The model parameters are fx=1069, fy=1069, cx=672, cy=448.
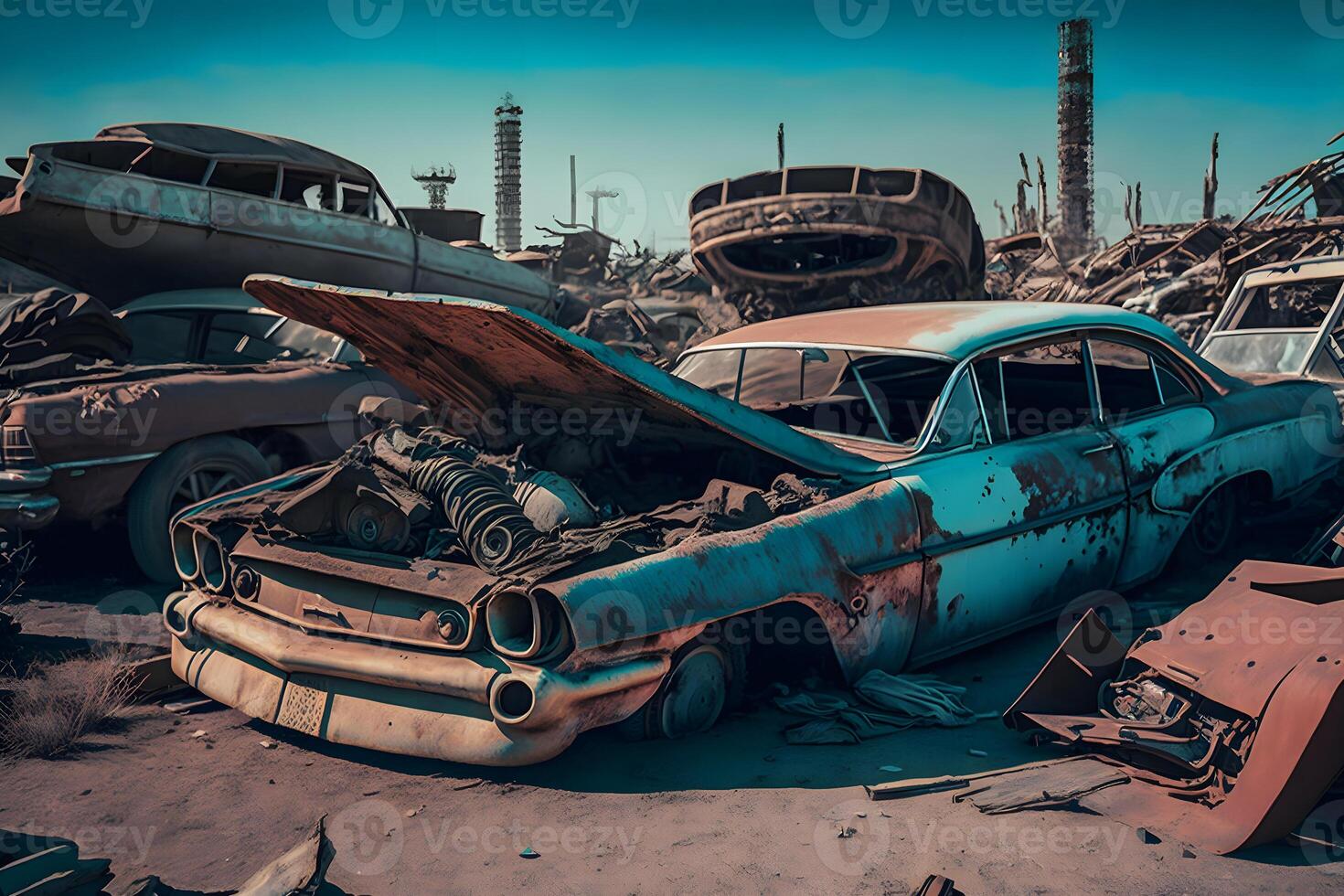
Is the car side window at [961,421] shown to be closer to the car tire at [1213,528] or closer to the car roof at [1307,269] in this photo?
the car tire at [1213,528]

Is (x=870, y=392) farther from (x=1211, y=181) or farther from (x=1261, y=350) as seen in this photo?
(x=1211, y=181)

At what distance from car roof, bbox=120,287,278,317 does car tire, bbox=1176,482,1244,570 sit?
6.01 m

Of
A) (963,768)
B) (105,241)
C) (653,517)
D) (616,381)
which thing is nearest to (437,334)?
(616,381)

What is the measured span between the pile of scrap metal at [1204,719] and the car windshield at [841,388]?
3.90 feet

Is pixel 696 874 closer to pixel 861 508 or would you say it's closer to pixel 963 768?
pixel 963 768

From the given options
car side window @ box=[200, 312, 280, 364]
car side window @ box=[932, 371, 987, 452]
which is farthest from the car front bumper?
car side window @ box=[200, 312, 280, 364]

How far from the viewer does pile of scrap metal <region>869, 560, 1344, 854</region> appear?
284cm

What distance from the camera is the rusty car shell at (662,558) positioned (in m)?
3.28

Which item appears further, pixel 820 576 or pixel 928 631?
pixel 928 631

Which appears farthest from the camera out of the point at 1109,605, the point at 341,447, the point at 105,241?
the point at 105,241

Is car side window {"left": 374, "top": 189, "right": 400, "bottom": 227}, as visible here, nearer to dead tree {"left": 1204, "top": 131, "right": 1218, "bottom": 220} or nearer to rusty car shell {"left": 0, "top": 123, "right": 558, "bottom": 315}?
rusty car shell {"left": 0, "top": 123, "right": 558, "bottom": 315}

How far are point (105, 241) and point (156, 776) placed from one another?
6184mm

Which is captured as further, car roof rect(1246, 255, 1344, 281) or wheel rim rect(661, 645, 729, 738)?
car roof rect(1246, 255, 1344, 281)

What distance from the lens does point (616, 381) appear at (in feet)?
12.9
